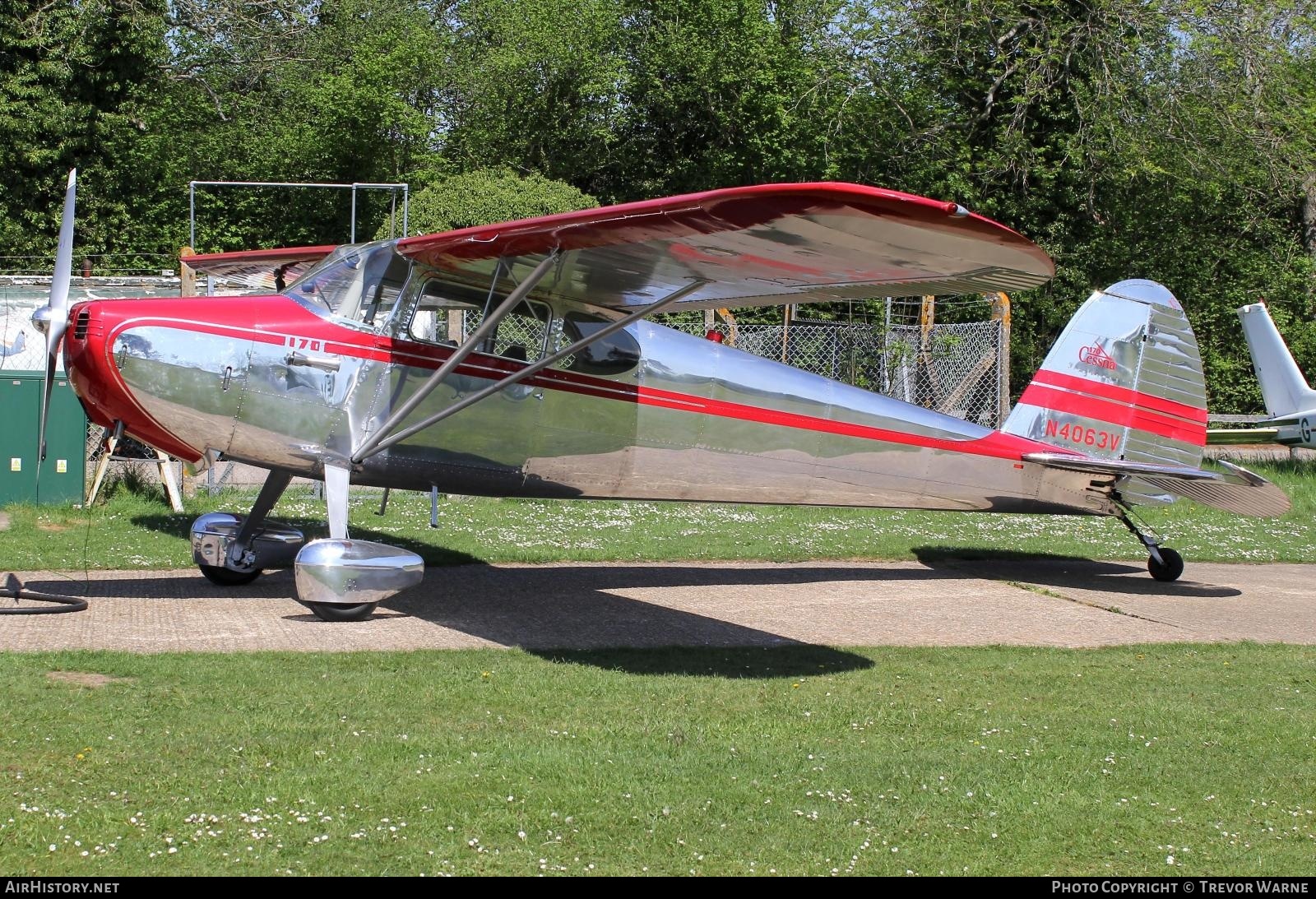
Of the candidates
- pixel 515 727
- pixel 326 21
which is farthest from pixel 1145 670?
pixel 326 21

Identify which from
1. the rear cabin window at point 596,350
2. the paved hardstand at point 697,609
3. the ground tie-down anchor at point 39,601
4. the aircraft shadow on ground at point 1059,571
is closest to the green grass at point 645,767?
the paved hardstand at point 697,609

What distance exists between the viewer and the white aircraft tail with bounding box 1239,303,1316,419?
1875 cm

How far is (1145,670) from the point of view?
7.35 meters

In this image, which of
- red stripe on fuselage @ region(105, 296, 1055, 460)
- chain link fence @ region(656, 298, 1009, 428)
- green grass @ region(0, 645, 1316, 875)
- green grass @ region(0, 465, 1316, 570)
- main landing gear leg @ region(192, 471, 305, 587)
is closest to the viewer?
green grass @ region(0, 645, 1316, 875)

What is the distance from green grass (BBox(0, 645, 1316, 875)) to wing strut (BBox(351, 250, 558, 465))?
5.40 ft

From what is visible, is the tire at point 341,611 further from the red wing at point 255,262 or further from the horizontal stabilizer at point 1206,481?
the horizontal stabilizer at point 1206,481

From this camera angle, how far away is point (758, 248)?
6926 mm

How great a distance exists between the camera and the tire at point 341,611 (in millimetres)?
7891

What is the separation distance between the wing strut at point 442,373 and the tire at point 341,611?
0.96 metres

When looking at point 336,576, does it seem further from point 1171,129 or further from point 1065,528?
point 1171,129

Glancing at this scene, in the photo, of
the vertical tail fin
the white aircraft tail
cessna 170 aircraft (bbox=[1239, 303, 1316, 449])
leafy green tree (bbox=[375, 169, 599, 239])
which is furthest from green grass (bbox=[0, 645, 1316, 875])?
the white aircraft tail

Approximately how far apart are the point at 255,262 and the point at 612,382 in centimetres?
336

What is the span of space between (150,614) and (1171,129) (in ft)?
64.5

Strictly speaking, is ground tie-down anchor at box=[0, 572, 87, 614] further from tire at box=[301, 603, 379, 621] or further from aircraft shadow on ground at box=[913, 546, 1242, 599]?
aircraft shadow on ground at box=[913, 546, 1242, 599]
